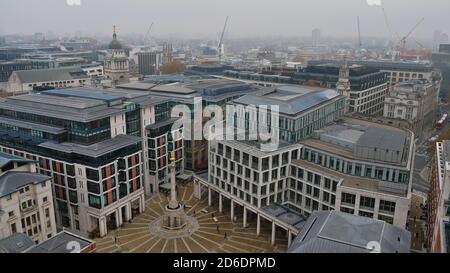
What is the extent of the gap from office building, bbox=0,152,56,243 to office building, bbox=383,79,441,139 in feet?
318

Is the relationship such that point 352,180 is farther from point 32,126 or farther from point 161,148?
point 32,126

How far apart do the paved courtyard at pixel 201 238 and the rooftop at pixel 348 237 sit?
52.2 feet

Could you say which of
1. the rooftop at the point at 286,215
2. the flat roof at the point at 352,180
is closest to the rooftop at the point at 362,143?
the flat roof at the point at 352,180

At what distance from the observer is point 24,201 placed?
1902 inches

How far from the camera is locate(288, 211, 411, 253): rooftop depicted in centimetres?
3381

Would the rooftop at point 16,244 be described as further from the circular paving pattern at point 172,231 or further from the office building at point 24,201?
the circular paving pattern at point 172,231

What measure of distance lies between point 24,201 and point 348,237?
39089 millimetres

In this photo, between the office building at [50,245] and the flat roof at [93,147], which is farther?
the flat roof at [93,147]

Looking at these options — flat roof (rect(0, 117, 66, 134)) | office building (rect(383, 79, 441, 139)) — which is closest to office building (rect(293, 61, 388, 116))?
office building (rect(383, 79, 441, 139))

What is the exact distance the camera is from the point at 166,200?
228ft

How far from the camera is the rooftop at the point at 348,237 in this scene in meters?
33.8
